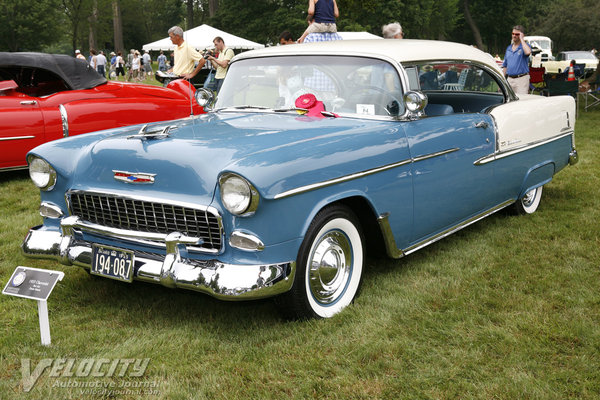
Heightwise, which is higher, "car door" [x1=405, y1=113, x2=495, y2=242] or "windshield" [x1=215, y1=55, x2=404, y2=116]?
"windshield" [x1=215, y1=55, x2=404, y2=116]

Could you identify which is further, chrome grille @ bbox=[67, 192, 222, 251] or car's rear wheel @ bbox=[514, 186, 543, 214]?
car's rear wheel @ bbox=[514, 186, 543, 214]

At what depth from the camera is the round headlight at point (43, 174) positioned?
352 cm

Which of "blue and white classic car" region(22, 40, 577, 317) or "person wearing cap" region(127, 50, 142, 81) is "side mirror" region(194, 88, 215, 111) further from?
"person wearing cap" region(127, 50, 142, 81)

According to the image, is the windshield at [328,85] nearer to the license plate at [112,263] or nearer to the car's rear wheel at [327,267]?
the car's rear wheel at [327,267]

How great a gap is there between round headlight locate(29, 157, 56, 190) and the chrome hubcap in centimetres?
156

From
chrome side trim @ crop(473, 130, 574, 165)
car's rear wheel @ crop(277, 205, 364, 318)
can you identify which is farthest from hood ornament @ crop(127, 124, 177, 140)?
chrome side trim @ crop(473, 130, 574, 165)

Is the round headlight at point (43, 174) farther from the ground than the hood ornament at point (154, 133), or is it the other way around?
the hood ornament at point (154, 133)

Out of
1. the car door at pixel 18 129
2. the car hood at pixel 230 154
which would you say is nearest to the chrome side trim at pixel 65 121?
the car door at pixel 18 129

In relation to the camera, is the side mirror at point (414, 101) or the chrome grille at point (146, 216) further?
the side mirror at point (414, 101)

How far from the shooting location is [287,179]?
116 inches

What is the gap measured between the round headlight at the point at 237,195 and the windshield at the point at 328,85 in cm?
126

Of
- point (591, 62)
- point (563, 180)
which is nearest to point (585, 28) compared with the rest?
point (591, 62)

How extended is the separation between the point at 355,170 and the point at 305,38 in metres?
4.42

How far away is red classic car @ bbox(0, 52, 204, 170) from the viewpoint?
6.61 m
